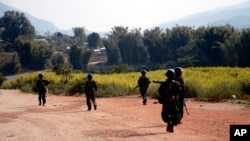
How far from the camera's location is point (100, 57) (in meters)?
110

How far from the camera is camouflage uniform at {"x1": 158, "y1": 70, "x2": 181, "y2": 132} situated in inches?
408

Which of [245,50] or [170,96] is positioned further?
[245,50]

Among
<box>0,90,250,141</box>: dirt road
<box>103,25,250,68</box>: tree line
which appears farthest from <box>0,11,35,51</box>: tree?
<box>0,90,250,141</box>: dirt road

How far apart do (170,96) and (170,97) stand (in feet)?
0.08

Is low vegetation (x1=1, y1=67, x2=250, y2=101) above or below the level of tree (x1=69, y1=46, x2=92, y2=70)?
below

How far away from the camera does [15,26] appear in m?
126

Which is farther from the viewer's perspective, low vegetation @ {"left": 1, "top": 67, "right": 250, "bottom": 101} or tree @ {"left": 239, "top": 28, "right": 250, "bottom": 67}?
tree @ {"left": 239, "top": 28, "right": 250, "bottom": 67}

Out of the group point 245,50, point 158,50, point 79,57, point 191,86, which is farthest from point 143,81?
point 79,57

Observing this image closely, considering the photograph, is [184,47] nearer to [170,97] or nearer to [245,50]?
[245,50]

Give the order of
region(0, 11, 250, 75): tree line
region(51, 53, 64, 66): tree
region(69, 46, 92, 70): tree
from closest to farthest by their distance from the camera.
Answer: region(0, 11, 250, 75): tree line
region(69, 46, 92, 70): tree
region(51, 53, 64, 66): tree

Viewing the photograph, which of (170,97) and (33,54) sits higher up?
(33,54)

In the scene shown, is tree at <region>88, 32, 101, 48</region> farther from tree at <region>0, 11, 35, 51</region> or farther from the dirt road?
the dirt road

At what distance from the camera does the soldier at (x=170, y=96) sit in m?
10.4

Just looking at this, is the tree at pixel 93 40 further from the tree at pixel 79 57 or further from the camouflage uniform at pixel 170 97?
the camouflage uniform at pixel 170 97
